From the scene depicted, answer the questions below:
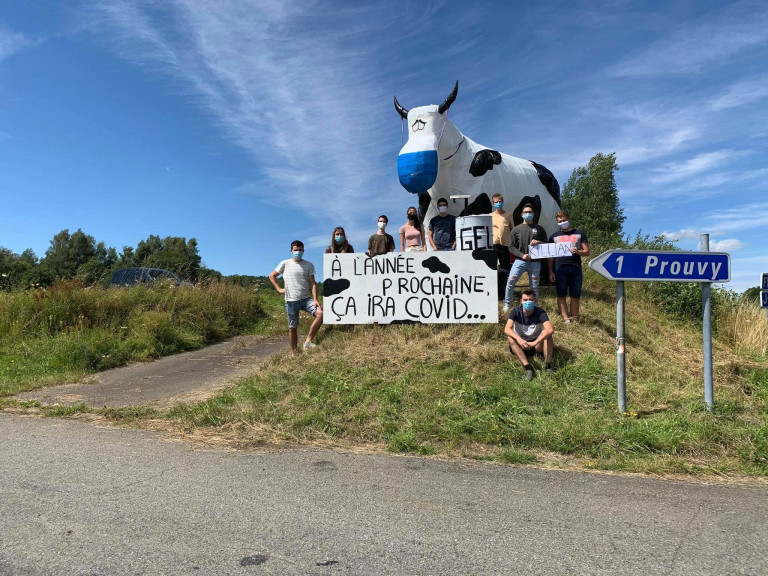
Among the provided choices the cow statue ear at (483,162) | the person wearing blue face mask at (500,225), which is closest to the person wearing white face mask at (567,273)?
the person wearing blue face mask at (500,225)

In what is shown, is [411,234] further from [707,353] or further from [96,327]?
[96,327]

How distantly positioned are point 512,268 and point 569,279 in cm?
88

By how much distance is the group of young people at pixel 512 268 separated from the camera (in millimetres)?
6449

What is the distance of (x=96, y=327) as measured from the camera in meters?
10.9

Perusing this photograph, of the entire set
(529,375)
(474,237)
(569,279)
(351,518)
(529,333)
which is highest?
(474,237)

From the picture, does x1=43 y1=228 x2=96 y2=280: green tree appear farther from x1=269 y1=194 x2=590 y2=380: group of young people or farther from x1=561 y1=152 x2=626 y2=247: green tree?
x1=269 y1=194 x2=590 y2=380: group of young people

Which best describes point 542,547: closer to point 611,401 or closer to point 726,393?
point 611,401

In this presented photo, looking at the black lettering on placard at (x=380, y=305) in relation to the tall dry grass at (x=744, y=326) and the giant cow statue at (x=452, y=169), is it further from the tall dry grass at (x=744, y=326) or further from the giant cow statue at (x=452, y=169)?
the tall dry grass at (x=744, y=326)

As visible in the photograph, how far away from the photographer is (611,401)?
5602mm

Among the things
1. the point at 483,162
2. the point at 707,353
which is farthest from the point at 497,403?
the point at 483,162

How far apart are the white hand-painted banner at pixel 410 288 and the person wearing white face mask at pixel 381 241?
325 millimetres

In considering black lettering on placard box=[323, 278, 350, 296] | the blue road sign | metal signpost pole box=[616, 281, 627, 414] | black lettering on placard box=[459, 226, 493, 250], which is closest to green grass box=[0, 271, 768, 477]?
metal signpost pole box=[616, 281, 627, 414]

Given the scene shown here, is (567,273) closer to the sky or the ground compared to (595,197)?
closer to the ground

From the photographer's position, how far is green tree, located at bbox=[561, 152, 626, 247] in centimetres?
2977
